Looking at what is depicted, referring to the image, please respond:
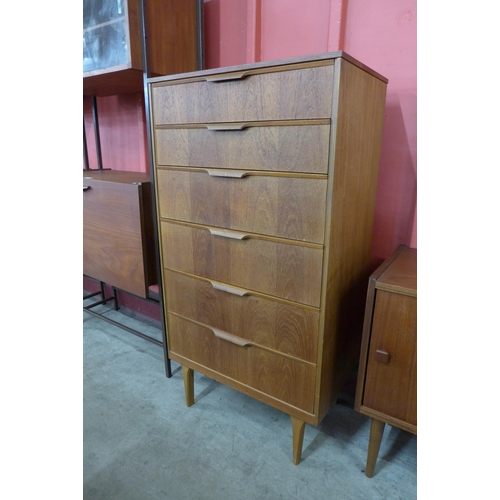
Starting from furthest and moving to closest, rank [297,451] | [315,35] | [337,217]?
1. [315,35]
2. [297,451]
3. [337,217]

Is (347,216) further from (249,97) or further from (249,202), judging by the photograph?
(249,97)

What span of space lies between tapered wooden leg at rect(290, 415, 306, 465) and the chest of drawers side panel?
0.32ft

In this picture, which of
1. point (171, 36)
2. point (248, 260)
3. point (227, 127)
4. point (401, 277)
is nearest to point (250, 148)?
point (227, 127)

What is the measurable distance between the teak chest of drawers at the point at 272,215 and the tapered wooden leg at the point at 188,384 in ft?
0.48

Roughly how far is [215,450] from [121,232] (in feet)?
3.47

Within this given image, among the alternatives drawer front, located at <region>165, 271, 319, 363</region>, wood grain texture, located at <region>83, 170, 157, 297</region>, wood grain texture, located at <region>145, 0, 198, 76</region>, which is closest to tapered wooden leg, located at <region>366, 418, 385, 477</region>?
drawer front, located at <region>165, 271, 319, 363</region>

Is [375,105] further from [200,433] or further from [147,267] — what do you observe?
[200,433]

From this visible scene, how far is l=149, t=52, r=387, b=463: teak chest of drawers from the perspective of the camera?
963 mm

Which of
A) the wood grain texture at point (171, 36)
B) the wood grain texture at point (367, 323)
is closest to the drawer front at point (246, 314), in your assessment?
the wood grain texture at point (367, 323)

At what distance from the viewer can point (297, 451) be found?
1.29 m

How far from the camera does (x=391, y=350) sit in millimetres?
1085
